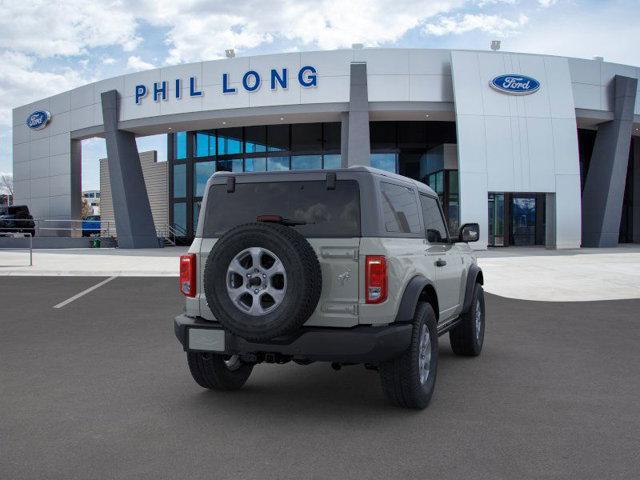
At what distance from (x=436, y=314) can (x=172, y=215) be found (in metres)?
37.2

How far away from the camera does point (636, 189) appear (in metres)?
40.3

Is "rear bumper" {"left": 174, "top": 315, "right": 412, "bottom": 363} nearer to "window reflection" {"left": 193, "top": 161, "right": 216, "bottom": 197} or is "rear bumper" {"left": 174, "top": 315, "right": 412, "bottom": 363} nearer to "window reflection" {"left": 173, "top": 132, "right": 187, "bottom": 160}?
"window reflection" {"left": 193, "top": 161, "right": 216, "bottom": 197}

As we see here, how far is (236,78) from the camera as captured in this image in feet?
94.1

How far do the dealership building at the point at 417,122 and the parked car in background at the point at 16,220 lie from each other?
1908mm

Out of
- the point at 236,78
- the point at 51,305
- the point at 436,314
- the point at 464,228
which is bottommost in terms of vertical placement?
the point at 51,305

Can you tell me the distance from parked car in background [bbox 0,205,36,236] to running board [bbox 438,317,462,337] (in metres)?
32.6

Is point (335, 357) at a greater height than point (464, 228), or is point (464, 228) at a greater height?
point (464, 228)

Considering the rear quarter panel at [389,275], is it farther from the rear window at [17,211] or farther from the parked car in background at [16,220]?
the rear window at [17,211]

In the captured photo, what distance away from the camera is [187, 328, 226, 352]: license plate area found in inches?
180

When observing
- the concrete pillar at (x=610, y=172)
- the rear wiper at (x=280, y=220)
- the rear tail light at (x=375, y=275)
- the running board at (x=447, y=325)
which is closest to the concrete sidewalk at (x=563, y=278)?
the running board at (x=447, y=325)

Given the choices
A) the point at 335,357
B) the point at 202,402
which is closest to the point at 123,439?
the point at 202,402

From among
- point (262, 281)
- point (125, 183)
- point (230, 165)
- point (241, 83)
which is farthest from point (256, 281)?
point (230, 165)

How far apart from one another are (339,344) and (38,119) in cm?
3806

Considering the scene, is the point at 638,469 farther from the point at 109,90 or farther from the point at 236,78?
the point at 109,90
